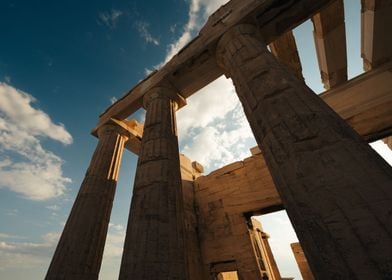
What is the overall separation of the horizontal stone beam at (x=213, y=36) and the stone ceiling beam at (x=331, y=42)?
3.45m

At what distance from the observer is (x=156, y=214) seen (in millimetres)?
3809

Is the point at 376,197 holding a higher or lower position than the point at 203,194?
lower

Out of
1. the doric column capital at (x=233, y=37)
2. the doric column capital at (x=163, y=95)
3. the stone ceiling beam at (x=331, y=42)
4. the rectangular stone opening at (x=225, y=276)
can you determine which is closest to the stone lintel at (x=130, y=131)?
the doric column capital at (x=163, y=95)

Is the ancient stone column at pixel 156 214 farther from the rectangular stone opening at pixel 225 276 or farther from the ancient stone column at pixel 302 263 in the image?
the ancient stone column at pixel 302 263

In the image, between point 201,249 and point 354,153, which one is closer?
point 354,153

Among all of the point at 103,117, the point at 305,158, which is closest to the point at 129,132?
the point at 103,117

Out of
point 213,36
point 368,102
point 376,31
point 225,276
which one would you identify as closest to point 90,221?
point 213,36

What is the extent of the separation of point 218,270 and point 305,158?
813 cm

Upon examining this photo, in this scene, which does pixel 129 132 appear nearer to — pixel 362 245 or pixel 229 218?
pixel 229 218

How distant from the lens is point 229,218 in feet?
29.9

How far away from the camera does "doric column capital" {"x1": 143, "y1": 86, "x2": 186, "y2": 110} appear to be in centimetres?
687

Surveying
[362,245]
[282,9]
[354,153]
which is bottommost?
[362,245]

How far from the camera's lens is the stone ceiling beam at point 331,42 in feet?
25.9

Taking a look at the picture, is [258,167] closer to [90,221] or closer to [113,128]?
[113,128]
